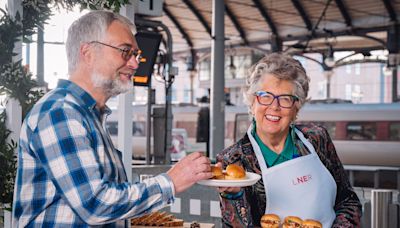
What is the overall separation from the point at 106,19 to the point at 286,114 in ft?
3.19

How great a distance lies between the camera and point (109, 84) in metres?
1.99

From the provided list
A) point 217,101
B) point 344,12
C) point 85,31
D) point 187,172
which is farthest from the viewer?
point 344,12

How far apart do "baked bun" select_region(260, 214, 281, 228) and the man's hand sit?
1.79 feet

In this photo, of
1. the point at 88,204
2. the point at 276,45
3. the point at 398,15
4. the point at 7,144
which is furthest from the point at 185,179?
the point at 276,45

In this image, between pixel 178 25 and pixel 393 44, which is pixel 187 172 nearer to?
pixel 393 44

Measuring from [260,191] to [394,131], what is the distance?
16351 mm

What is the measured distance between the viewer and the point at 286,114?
2.55 m

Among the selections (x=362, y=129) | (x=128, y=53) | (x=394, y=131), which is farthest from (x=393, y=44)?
(x=128, y=53)

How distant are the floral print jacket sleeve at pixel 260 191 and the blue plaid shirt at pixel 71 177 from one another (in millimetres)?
666

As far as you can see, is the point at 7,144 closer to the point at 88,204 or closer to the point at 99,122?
the point at 99,122

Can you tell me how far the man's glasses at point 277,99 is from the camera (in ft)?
8.37

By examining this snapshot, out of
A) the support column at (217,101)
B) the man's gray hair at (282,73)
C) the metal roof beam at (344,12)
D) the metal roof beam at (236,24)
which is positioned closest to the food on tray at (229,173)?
the man's gray hair at (282,73)

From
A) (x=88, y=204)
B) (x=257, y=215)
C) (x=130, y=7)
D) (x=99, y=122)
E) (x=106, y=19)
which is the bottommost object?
(x=257, y=215)

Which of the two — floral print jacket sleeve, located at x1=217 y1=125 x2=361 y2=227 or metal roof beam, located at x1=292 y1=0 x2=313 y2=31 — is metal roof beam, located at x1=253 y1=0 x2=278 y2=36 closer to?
metal roof beam, located at x1=292 y1=0 x2=313 y2=31
